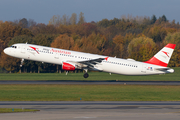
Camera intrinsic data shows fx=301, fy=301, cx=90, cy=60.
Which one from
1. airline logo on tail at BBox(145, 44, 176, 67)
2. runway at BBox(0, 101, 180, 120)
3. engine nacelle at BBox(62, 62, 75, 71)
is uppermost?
airline logo on tail at BBox(145, 44, 176, 67)

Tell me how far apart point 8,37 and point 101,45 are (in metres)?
41.3

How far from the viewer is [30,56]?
2093 inches

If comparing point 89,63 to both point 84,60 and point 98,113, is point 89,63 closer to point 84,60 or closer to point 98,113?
point 84,60

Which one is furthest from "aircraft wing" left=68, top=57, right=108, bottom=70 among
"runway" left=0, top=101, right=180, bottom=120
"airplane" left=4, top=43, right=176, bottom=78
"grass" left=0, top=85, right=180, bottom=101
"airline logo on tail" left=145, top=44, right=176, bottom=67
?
"runway" left=0, top=101, right=180, bottom=120

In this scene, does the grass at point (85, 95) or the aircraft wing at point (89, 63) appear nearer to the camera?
the grass at point (85, 95)

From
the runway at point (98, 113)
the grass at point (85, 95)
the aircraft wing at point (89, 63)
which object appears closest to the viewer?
the runway at point (98, 113)

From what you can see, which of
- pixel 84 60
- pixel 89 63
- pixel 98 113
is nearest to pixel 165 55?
pixel 89 63

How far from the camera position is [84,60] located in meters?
54.4

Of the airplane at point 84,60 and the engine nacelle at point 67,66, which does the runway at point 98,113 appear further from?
the airplane at point 84,60

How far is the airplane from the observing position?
53094 mm

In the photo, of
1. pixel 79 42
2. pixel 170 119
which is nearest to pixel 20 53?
pixel 170 119

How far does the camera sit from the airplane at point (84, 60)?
174ft

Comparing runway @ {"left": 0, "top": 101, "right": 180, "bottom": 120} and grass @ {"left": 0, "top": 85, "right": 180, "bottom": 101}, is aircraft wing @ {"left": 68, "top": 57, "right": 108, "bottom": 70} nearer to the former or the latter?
grass @ {"left": 0, "top": 85, "right": 180, "bottom": 101}

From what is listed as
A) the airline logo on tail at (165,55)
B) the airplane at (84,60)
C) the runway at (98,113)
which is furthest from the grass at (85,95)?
the airline logo on tail at (165,55)
